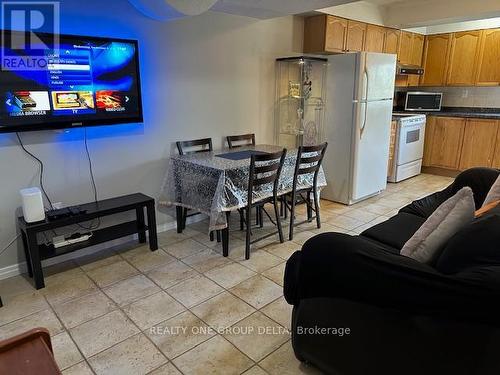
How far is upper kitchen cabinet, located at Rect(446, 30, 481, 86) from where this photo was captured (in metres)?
5.64

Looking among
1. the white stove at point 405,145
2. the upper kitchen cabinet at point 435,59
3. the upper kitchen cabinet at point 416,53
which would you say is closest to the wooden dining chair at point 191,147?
the white stove at point 405,145

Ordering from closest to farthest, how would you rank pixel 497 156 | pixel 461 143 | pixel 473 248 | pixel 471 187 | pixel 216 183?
pixel 473 248 < pixel 471 187 < pixel 216 183 < pixel 497 156 < pixel 461 143

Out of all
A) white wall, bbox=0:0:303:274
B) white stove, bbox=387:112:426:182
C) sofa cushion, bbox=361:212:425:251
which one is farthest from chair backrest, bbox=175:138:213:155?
white stove, bbox=387:112:426:182

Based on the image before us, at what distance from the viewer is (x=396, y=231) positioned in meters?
2.39

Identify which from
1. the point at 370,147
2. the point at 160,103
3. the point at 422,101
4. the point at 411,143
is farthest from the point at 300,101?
the point at 422,101

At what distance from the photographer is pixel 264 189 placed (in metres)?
3.30

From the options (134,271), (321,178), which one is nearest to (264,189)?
(321,178)

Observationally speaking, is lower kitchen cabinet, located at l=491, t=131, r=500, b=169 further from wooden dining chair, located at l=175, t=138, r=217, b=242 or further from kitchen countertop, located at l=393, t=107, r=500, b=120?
wooden dining chair, located at l=175, t=138, r=217, b=242

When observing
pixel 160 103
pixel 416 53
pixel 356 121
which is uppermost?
pixel 416 53

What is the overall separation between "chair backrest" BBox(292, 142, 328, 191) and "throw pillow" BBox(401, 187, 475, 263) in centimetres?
178

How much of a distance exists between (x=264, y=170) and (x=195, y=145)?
3.64 feet

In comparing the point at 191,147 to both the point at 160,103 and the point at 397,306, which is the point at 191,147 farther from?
the point at 397,306

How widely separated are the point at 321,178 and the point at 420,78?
12.6 ft

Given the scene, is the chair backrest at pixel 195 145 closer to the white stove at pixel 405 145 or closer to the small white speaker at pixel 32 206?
the small white speaker at pixel 32 206
